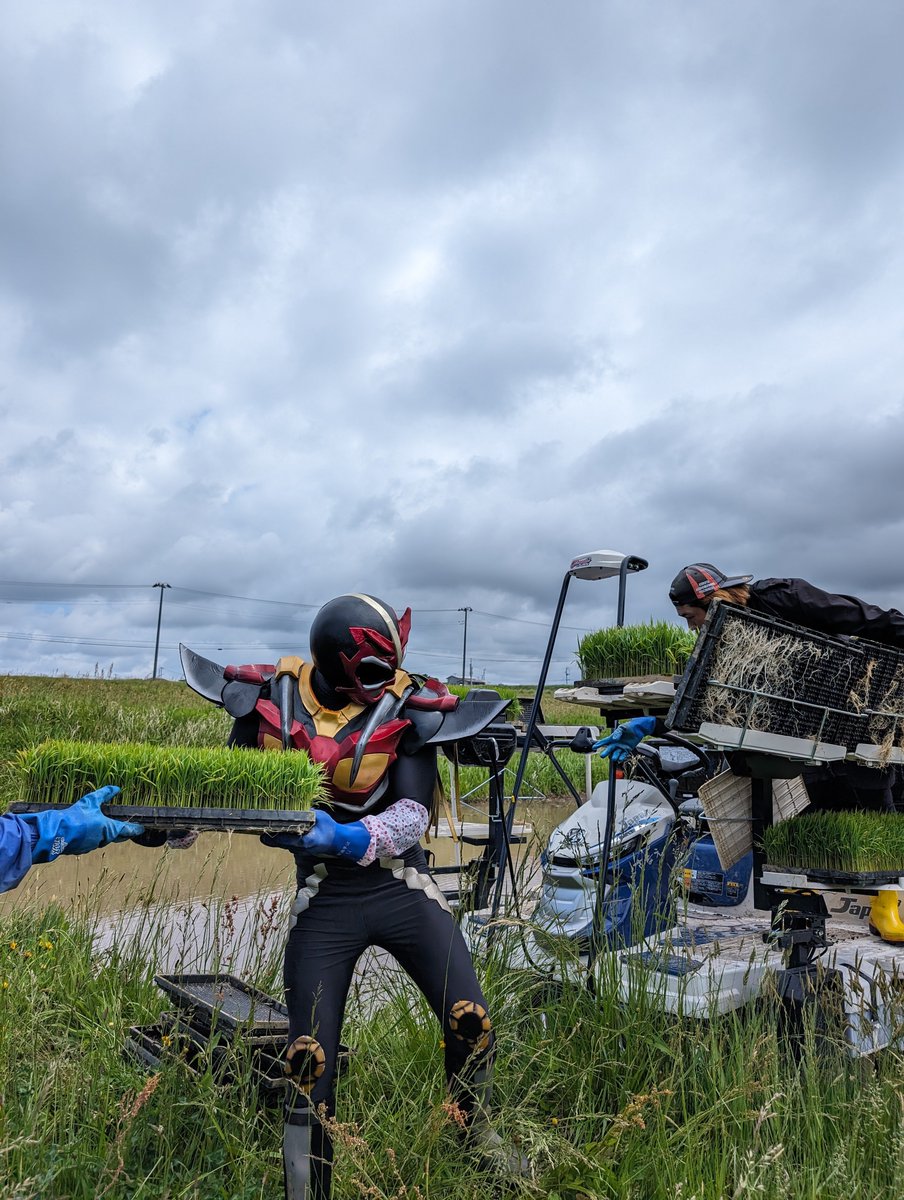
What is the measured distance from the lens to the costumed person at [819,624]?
3.82 m

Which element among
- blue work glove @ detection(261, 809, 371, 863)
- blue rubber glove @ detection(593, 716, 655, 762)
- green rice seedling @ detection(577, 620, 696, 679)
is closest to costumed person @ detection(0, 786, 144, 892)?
blue work glove @ detection(261, 809, 371, 863)

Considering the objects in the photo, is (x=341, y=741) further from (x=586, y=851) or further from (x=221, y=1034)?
(x=586, y=851)

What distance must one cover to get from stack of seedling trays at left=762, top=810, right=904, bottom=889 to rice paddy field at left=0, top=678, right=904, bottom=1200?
0.64 m

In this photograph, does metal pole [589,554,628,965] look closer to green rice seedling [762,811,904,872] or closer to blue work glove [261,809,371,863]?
green rice seedling [762,811,904,872]

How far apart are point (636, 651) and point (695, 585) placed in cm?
100

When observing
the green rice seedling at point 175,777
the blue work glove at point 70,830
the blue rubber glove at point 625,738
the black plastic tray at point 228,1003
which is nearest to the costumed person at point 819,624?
the blue rubber glove at point 625,738

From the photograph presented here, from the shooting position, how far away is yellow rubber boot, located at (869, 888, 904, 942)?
4238mm

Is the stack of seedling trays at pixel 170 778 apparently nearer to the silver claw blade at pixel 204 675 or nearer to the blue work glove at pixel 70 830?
the blue work glove at pixel 70 830

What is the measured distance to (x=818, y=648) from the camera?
3.60 m

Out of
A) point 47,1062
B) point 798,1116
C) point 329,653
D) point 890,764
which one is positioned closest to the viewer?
point 798,1116

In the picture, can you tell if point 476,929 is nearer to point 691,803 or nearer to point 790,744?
point 790,744

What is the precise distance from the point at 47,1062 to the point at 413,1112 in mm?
1450

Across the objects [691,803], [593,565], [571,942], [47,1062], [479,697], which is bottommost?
[47,1062]

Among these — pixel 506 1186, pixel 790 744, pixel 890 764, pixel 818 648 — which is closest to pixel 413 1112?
pixel 506 1186
